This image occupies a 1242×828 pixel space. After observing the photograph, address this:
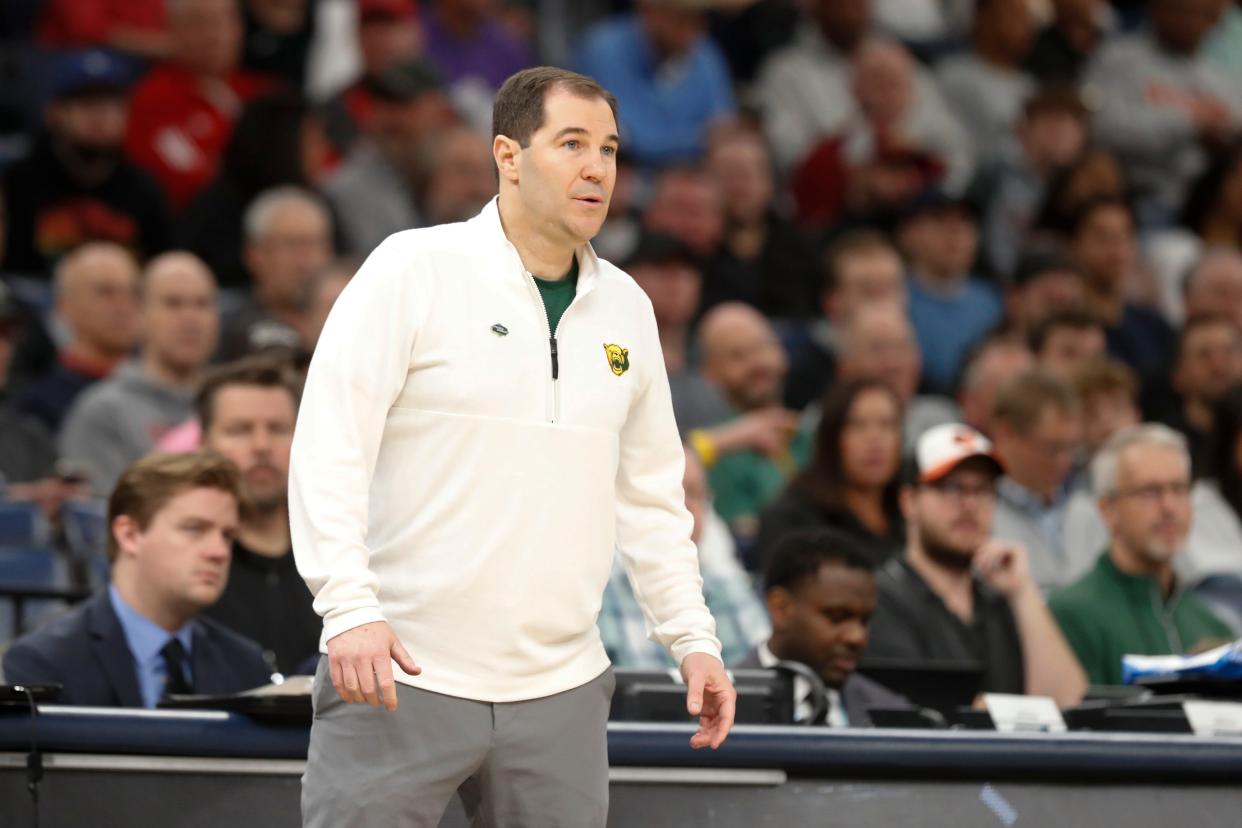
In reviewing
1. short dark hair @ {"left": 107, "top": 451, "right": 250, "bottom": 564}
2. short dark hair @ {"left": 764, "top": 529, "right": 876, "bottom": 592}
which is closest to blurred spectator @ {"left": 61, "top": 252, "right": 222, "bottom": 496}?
short dark hair @ {"left": 107, "top": 451, "right": 250, "bottom": 564}

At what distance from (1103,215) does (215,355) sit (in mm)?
4761

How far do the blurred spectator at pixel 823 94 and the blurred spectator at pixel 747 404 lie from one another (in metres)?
2.39

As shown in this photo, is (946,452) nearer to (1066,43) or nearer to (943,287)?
(943,287)

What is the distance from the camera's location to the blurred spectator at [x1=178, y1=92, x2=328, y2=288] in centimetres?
856

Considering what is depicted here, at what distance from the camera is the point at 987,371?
8.37 metres

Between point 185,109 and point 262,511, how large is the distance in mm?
4068

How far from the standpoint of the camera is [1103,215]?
393 inches

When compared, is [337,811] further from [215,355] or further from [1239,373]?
[1239,373]

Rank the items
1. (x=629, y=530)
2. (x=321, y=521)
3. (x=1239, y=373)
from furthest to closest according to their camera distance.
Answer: (x=1239, y=373) < (x=629, y=530) < (x=321, y=521)

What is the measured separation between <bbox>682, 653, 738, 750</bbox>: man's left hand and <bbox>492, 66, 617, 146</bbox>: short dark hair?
914 millimetres

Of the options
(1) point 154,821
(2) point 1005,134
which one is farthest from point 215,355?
(2) point 1005,134

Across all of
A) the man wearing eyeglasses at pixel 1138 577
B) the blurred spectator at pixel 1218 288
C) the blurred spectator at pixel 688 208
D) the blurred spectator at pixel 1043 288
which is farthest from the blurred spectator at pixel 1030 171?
the man wearing eyeglasses at pixel 1138 577

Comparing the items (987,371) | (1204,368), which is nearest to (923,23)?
(1204,368)

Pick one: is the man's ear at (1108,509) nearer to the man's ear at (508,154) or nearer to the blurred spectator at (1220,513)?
the blurred spectator at (1220,513)
